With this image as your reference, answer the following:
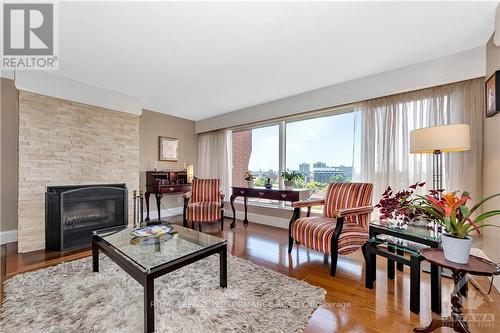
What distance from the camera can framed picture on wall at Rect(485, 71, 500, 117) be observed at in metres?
1.89

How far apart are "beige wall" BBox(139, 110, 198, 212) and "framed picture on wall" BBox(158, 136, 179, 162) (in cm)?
8

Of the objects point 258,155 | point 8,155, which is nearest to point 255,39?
point 258,155

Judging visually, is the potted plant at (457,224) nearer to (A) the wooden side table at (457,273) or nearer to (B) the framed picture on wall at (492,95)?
(A) the wooden side table at (457,273)

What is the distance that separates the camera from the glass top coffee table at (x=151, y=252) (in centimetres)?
140

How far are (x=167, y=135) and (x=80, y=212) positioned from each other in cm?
231

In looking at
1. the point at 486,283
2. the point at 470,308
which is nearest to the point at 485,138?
the point at 486,283

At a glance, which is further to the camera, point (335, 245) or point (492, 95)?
point (335, 245)

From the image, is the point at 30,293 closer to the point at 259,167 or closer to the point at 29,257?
the point at 29,257

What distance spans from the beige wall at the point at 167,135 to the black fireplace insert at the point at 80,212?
101 cm

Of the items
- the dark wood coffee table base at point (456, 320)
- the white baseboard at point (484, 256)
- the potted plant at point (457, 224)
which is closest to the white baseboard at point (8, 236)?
the dark wood coffee table base at point (456, 320)

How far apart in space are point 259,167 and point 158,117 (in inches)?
97.9

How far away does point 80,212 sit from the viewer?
3.11m

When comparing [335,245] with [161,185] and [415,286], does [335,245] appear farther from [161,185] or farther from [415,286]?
[161,185]

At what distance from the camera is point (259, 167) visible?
4.68m
